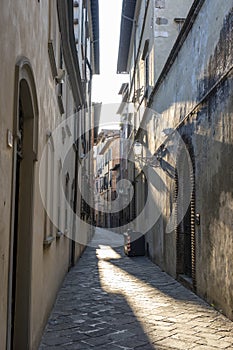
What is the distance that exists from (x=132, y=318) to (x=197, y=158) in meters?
3.15

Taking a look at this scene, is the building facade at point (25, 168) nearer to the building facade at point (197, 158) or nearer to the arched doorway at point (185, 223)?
the building facade at point (197, 158)

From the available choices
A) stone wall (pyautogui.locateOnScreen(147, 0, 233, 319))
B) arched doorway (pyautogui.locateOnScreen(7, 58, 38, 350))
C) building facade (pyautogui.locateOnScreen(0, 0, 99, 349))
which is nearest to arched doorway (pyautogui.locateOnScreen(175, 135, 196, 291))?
stone wall (pyautogui.locateOnScreen(147, 0, 233, 319))

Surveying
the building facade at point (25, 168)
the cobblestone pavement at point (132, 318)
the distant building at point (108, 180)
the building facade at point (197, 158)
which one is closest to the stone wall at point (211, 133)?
the building facade at point (197, 158)

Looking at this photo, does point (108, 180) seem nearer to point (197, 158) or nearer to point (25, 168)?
point (197, 158)

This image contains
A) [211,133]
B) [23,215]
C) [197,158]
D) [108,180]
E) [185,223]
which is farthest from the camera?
[108,180]

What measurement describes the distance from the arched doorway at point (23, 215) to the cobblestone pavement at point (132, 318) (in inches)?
36.1

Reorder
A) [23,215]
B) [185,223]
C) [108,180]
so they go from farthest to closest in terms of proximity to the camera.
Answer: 1. [108,180]
2. [185,223]
3. [23,215]

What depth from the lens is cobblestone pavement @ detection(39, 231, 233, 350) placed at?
16.7 ft

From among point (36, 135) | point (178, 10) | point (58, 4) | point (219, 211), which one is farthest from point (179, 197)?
point (178, 10)

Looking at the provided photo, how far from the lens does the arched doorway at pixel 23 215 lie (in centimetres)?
406

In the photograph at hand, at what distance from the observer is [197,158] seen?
8.10 m

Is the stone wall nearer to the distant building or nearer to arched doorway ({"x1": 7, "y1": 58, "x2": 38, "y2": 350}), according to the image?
arched doorway ({"x1": 7, "y1": 58, "x2": 38, "y2": 350})

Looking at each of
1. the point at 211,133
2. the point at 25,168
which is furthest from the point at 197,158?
the point at 25,168

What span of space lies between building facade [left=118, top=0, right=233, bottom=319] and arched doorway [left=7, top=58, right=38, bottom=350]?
291 cm
